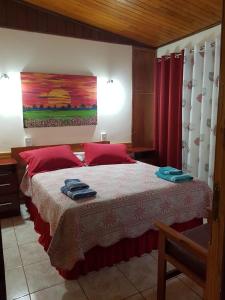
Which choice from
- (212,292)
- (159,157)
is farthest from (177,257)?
(159,157)

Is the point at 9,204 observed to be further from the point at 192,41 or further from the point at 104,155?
the point at 192,41

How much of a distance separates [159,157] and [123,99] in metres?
1.14

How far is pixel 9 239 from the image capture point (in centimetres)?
260

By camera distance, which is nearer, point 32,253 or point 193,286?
point 193,286

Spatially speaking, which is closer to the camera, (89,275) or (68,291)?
(68,291)

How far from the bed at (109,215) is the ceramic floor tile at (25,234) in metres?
0.09

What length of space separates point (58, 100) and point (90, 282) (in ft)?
8.22

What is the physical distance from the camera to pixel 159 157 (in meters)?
4.20

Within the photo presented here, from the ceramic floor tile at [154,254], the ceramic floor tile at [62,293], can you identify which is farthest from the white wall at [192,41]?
the ceramic floor tile at [62,293]

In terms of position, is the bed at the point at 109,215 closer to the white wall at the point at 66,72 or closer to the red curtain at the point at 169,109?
the white wall at the point at 66,72

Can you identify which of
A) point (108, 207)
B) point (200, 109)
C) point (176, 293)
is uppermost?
point (200, 109)

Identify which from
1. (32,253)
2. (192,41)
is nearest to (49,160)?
(32,253)

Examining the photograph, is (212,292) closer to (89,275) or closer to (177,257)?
(177,257)

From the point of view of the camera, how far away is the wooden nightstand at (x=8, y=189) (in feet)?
9.91
